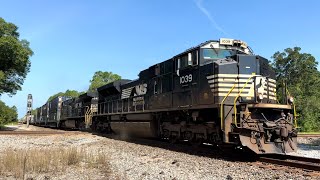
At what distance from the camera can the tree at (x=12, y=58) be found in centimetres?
2905

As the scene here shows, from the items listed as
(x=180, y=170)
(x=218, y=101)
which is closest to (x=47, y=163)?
(x=180, y=170)

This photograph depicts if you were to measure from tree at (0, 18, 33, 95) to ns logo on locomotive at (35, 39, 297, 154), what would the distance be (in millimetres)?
17067

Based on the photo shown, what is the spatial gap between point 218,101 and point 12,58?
955 inches

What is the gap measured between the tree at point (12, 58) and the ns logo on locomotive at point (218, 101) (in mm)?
17067

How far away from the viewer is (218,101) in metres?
10.9

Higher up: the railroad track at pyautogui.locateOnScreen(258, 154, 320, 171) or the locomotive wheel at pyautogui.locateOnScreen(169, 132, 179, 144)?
the locomotive wheel at pyautogui.locateOnScreen(169, 132, 179, 144)

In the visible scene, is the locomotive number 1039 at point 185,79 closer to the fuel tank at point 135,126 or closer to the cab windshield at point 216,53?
the cab windshield at point 216,53

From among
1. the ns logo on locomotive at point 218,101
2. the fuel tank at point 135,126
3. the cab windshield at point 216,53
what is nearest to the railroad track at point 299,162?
the ns logo on locomotive at point 218,101

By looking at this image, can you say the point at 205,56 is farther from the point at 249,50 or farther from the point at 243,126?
the point at 243,126

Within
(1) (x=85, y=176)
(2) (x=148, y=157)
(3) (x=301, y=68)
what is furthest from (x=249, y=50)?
(3) (x=301, y=68)

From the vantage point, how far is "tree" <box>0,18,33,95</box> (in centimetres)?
2905

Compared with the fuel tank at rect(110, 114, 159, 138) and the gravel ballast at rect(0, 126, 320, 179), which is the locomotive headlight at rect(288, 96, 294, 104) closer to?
the gravel ballast at rect(0, 126, 320, 179)

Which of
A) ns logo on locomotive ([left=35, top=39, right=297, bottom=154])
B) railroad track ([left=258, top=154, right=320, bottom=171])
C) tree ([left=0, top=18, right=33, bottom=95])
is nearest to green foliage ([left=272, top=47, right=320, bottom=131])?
tree ([left=0, top=18, right=33, bottom=95])

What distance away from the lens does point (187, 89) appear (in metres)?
12.7
